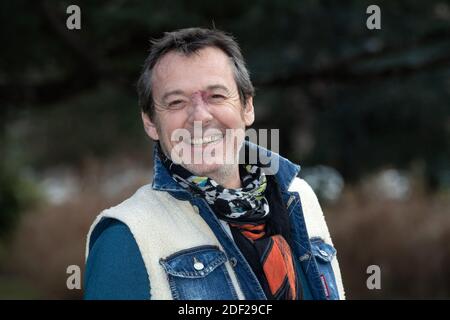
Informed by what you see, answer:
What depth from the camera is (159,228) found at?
7.76 feet

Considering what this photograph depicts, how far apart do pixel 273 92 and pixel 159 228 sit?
11.6 metres

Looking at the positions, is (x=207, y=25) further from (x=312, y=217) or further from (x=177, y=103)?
(x=177, y=103)

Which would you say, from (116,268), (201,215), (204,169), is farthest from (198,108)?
(116,268)

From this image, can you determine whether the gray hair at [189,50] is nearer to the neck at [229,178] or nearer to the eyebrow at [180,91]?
the eyebrow at [180,91]

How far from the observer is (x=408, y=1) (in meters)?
7.32

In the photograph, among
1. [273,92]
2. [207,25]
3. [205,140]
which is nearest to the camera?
[205,140]

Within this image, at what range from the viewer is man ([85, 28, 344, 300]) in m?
2.29

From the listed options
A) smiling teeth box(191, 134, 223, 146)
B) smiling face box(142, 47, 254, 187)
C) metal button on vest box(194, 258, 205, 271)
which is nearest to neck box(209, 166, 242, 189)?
smiling face box(142, 47, 254, 187)

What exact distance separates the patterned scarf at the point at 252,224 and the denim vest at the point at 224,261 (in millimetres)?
28

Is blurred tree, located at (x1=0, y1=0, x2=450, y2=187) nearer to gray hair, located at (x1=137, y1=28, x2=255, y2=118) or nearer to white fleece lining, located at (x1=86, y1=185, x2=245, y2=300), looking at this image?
gray hair, located at (x1=137, y1=28, x2=255, y2=118)

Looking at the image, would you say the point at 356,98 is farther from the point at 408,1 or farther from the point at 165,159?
the point at 165,159

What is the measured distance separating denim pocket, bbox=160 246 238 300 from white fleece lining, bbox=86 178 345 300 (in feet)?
0.06

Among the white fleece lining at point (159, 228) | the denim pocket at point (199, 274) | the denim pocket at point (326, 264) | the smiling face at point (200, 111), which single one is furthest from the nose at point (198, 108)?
the denim pocket at point (326, 264)

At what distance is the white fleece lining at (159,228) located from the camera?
2.29m
